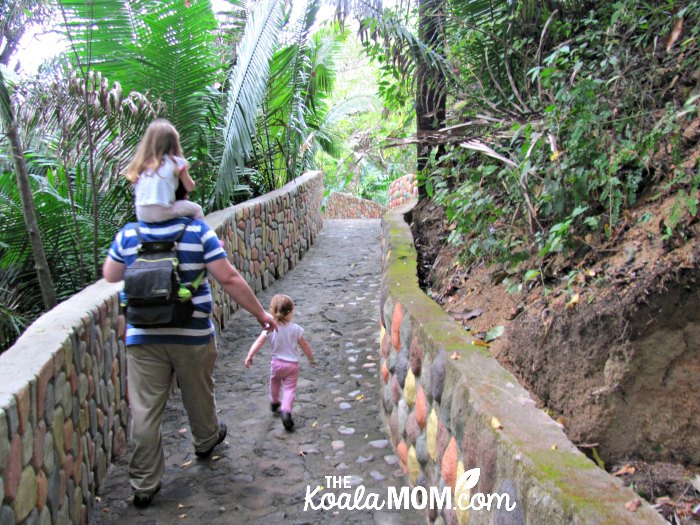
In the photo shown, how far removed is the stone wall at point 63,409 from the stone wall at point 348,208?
1382 centimetres

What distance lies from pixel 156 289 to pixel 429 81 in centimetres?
358

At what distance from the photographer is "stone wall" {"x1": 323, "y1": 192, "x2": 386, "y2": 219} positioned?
18.6 m

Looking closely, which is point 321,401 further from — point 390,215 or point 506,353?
point 390,215

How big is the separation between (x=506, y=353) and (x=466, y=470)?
69 cm

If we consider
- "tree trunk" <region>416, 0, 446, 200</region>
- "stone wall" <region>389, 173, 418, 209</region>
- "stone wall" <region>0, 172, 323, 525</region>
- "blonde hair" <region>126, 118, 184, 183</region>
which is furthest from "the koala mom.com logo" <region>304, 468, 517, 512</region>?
"stone wall" <region>389, 173, 418, 209</region>

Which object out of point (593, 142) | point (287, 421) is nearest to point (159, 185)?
point (287, 421)

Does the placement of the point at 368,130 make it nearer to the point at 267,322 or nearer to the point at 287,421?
the point at 287,421

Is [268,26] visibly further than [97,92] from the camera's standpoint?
Yes

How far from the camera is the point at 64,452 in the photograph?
9.78 ft

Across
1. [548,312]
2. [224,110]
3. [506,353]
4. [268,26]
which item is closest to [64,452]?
[506,353]

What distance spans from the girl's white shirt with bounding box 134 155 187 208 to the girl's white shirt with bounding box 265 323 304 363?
4.93 ft

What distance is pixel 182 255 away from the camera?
3.28 meters

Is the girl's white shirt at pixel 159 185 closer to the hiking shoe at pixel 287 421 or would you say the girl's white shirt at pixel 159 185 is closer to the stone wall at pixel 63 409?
the stone wall at pixel 63 409

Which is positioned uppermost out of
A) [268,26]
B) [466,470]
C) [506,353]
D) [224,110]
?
[268,26]
